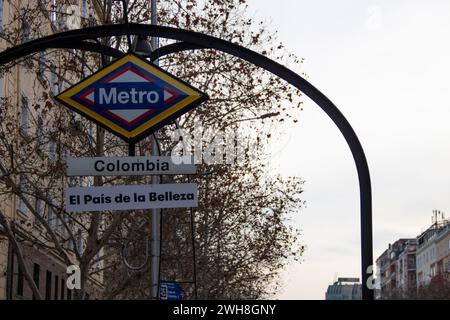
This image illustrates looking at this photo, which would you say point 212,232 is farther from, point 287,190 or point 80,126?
point 80,126

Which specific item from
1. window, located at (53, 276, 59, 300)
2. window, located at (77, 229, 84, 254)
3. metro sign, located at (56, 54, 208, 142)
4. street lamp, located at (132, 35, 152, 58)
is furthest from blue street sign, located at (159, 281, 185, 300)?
window, located at (53, 276, 59, 300)

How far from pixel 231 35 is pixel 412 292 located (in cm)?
9648

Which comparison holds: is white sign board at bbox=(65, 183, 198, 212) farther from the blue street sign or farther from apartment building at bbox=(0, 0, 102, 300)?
apartment building at bbox=(0, 0, 102, 300)

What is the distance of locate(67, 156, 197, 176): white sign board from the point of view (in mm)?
9164

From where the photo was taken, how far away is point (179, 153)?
23109 mm

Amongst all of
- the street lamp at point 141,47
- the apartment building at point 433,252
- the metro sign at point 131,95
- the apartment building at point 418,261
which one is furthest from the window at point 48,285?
the apartment building at point 433,252

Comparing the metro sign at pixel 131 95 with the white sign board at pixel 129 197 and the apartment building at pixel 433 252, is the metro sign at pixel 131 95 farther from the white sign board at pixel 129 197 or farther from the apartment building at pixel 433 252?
the apartment building at pixel 433 252

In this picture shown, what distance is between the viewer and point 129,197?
9055 mm

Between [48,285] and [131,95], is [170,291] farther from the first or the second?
[48,285]

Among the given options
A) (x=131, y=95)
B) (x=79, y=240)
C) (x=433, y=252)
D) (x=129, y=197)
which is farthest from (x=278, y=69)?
(x=433, y=252)

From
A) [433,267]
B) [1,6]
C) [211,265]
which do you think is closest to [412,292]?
[433,267]

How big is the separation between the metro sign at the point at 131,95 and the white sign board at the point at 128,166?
1.67 feet

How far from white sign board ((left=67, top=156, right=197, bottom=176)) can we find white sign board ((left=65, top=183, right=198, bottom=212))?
171 millimetres

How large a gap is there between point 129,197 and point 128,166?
0.38 meters
